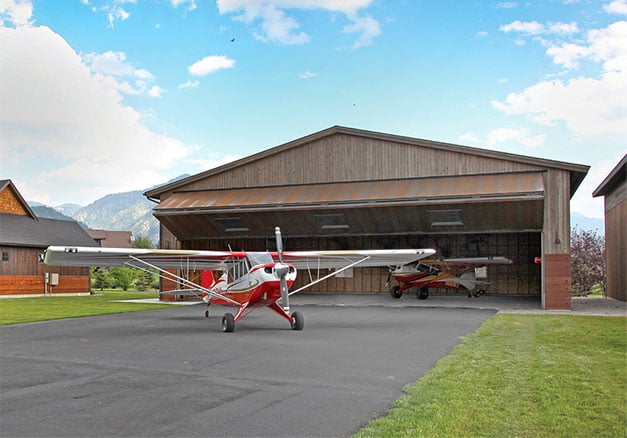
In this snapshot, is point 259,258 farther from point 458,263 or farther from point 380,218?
point 458,263

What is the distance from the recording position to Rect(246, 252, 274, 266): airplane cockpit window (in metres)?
15.0

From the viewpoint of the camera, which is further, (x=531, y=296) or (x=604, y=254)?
(x=604, y=254)

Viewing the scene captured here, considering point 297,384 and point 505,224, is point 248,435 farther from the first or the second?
point 505,224

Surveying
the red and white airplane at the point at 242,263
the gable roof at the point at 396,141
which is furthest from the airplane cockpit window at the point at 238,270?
the gable roof at the point at 396,141

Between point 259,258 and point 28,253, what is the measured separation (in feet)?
89.2

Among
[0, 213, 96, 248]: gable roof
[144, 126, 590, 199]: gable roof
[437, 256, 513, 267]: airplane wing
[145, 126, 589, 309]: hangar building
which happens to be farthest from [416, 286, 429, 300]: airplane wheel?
[0, 213, 96, 248]: gable roof

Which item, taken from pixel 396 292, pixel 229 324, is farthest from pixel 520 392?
pixel 396 292

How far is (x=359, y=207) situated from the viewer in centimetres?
2462

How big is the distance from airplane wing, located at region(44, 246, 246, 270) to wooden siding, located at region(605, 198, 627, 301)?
66.1 ft

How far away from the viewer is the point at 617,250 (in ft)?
96.7

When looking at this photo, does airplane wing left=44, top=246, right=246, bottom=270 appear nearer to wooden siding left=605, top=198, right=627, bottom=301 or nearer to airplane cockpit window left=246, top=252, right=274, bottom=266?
airplane cockpit window left=246, top=252, right=274, bottom=266

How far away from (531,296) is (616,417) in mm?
24499

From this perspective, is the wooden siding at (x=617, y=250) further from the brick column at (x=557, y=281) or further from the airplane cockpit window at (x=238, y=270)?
the airplane cockpit window at (x=238, y=270)

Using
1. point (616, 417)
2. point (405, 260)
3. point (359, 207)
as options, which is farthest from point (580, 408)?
point (359, 207)
